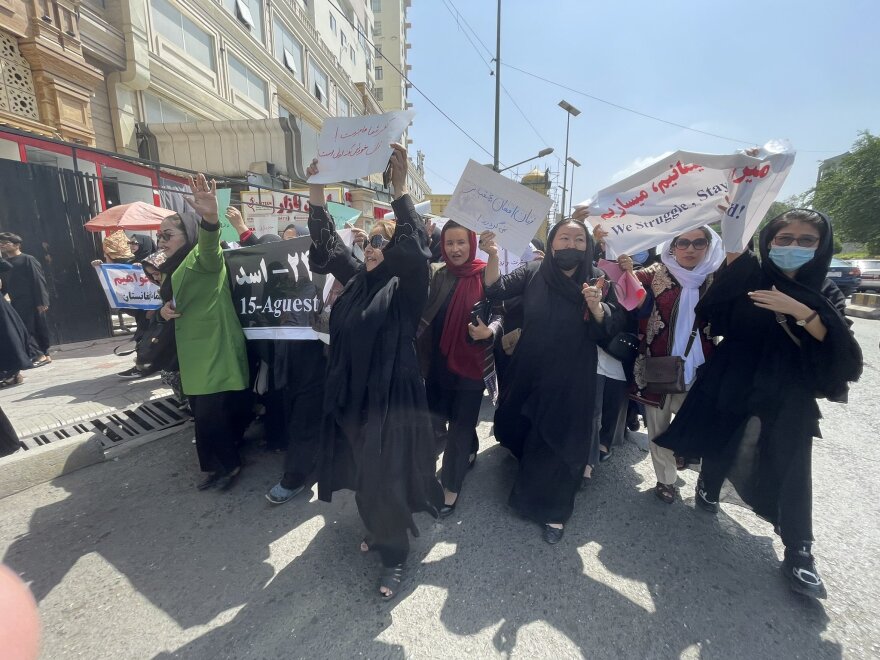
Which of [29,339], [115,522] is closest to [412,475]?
[115,522]

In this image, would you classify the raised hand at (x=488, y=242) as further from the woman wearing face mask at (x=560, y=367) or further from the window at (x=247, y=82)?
the window at (x=247, y=82)

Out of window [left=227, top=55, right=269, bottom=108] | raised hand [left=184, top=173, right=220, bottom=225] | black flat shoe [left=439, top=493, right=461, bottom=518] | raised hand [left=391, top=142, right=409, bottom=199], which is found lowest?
black flat shoe [left=439, top=493, right=461, bottom=518]

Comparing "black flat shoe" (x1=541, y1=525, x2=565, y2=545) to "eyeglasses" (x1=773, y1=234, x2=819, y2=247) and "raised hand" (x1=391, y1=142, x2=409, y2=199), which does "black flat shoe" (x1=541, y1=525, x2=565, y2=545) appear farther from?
"raised hand" (x1=391, y1=142, x2=409, y2=199)

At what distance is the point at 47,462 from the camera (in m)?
2.99

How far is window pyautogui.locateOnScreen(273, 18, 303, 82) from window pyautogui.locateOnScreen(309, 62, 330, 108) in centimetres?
121

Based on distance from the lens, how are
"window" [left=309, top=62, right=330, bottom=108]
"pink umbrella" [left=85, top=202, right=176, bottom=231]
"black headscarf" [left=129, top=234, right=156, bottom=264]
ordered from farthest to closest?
"window" [left=309, top=62, right=330, bottom=108] < "black headscarf" [left=129, top=234, right=156, bottom=264] < "pink umbrella" [left=85, top=202, right=176, bottom=231]

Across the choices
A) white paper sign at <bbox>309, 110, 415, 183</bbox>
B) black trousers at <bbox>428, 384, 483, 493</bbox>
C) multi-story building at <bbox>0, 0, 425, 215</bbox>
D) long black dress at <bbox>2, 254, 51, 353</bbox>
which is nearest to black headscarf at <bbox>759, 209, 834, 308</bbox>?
black trousers at <bbox>428, 384, 483, 493</bbox>

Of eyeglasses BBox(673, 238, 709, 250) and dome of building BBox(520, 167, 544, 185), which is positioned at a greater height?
dome of building BBox(520, 167, 544, 185)

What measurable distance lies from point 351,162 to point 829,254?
93.1 inches

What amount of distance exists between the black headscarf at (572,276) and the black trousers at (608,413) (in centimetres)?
66

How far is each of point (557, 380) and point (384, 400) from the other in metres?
1.04

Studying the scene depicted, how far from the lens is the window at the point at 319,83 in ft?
67.4

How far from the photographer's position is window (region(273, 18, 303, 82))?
16.9 metres

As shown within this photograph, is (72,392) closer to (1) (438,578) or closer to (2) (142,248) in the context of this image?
(2) (142,248)
